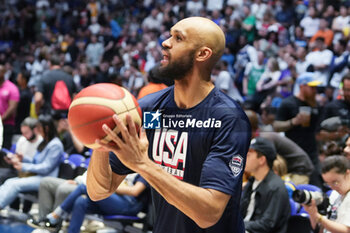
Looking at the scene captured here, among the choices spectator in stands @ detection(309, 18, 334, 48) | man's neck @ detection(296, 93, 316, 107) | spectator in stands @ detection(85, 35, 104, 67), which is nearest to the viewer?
man's neck @ detection(296, 93, 316, 107)

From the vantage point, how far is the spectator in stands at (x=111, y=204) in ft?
16.6

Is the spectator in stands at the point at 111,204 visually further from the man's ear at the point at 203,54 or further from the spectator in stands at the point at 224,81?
→ the spectator in stands at the point at 224,81

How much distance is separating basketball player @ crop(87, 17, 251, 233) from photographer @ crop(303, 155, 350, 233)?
4.15ft

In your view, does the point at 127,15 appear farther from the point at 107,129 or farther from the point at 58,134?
the point at 107,129

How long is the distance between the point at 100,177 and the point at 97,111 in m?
0.40

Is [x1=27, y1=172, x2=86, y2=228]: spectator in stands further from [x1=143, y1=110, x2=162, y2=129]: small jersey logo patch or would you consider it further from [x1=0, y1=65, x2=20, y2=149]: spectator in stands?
[x1=143, y1=110, x2=162, y2=129]: small jersey logo patch

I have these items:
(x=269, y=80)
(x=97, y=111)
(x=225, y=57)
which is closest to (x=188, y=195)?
(x=97, y=111)

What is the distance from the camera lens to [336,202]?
12.0 feet

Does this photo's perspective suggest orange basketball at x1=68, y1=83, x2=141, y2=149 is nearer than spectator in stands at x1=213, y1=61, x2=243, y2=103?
Yes

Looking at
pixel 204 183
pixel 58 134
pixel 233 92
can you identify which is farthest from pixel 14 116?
pixel 204 183

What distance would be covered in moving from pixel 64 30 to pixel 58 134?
39.0 ft

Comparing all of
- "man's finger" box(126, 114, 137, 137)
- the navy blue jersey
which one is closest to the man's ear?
the navy blue jersey

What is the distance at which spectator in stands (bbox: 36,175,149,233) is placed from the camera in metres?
5.05

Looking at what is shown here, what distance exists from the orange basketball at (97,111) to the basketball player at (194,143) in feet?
0.64
